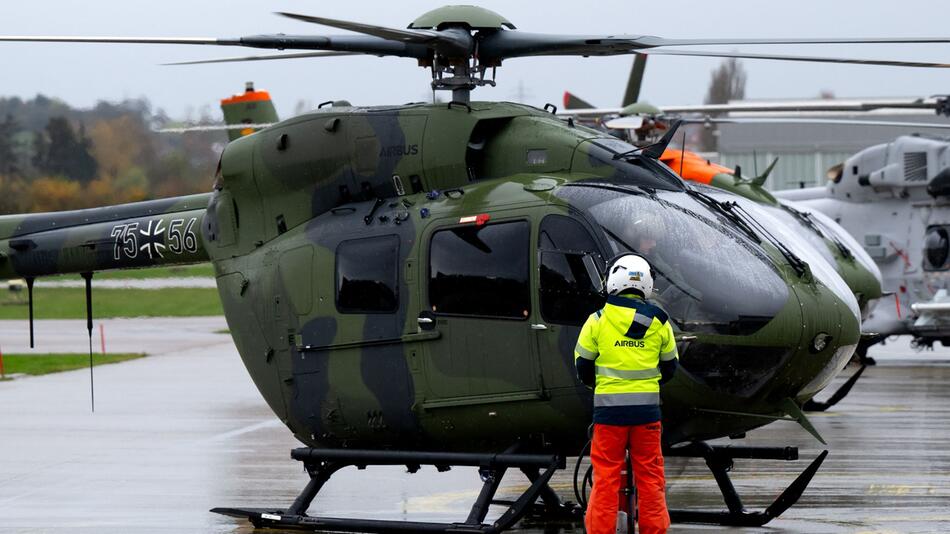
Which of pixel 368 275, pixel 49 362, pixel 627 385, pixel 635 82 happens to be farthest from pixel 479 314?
pixel 49 362

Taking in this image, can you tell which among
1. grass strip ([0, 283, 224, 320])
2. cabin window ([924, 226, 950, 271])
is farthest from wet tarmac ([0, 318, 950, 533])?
grass strip ([0, 283, 224, 320])

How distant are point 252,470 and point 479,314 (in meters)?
4.12

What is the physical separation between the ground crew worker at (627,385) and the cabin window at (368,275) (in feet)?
6.11

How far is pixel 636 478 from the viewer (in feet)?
25.3

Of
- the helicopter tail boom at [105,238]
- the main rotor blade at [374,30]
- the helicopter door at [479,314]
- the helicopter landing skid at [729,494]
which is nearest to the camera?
the main rotor blade at [374,30]

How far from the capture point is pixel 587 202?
856 centimetres

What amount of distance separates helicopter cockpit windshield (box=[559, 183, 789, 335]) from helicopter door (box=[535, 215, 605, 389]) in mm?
163

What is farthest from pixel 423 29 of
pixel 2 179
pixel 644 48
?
pixel 2 179

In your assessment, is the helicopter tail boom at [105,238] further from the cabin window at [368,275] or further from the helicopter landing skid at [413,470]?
the helicopter landing skid at [413,470]

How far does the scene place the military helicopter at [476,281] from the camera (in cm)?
830

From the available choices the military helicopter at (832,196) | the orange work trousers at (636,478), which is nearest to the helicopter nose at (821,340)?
the orange work trousers at (636,478)

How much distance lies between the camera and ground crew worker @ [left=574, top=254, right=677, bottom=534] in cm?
761

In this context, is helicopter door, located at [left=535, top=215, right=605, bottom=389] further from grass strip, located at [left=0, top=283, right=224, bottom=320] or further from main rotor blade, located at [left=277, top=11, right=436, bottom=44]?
grass strip, located at [left=0, top=283, right=224, bottom=320]

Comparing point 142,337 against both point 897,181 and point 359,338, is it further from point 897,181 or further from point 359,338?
point 359,338
